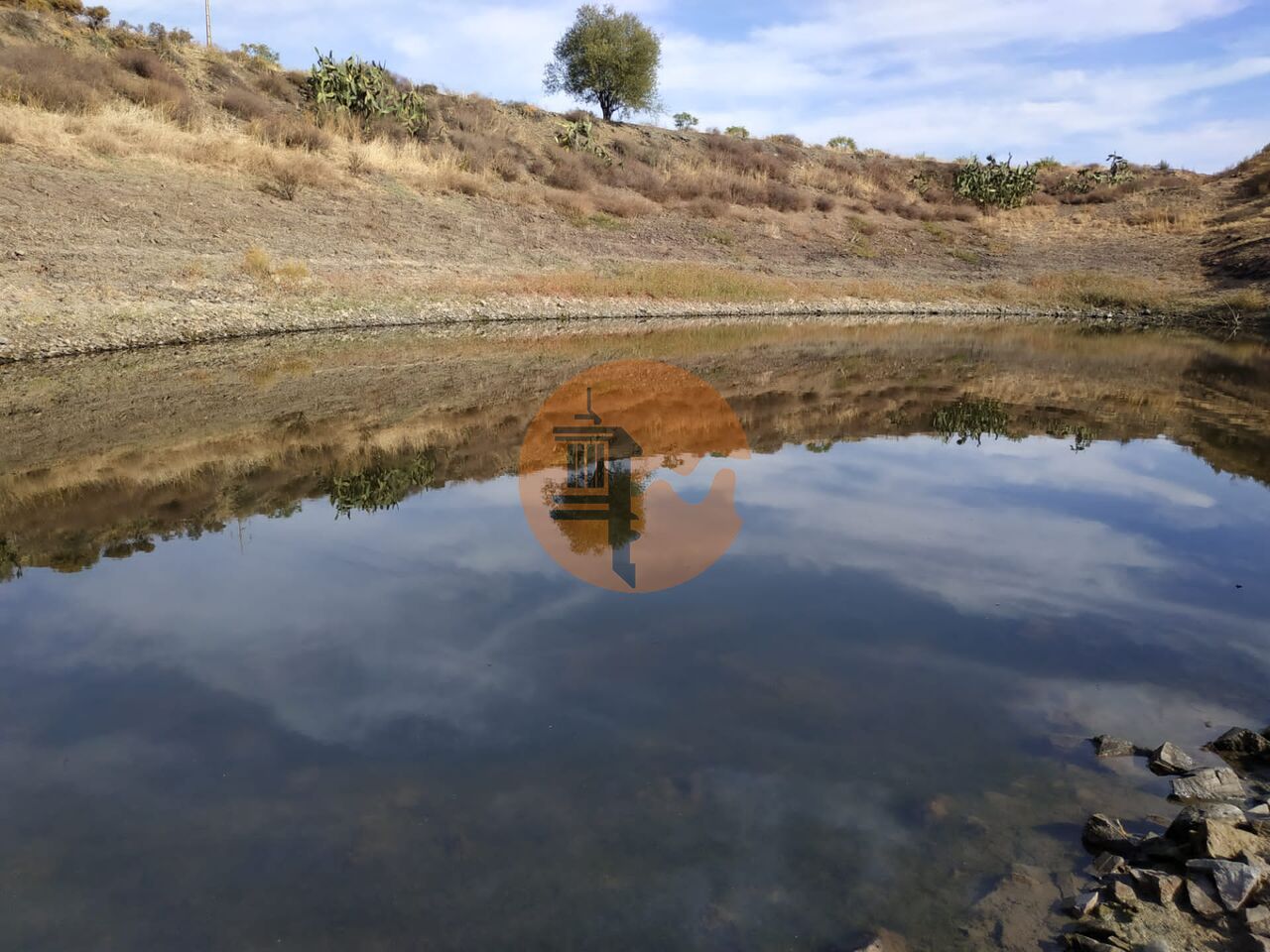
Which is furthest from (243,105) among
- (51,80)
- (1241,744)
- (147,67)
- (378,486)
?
(1241,744)

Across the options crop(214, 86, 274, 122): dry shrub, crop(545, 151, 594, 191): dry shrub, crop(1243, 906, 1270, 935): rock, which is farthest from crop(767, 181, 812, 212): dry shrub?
crop(1243, 906, 1270, 935): rock

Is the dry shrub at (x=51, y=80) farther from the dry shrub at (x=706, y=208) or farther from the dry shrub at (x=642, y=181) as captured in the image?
the dry shrub at (x=706, y=208)

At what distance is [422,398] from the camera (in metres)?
13.9

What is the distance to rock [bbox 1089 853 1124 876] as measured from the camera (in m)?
3.35

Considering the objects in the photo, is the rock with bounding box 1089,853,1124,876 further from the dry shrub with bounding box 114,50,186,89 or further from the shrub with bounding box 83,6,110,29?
the shrub with bounding box 83,6,110,29

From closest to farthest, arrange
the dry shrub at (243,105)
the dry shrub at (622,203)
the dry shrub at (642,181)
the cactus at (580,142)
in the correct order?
the dry shrub at (243,105)
the dry shrub at (622,203)
the dry shrub at (642,181)
the cactus at (580,142)

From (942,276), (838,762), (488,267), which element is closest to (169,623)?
(838,762)

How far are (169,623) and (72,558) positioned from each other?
1.89 metres

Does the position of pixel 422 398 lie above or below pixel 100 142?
below

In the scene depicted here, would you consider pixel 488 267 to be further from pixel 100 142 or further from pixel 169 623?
pixel 169 623

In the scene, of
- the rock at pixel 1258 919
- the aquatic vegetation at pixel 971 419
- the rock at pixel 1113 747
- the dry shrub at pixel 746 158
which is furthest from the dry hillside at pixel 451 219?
the rock at pixel 1258 919

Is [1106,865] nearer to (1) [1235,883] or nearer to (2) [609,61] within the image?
(1) [1235,883]

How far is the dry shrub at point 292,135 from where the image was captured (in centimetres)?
2995

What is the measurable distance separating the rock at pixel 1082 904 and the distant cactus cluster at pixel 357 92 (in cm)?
3784
